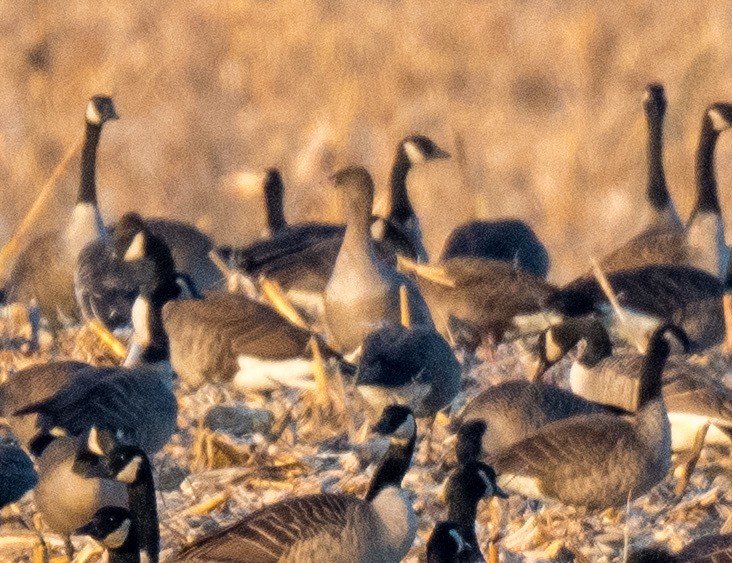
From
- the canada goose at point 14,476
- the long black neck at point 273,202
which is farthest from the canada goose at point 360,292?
the long black neck at point 273,202

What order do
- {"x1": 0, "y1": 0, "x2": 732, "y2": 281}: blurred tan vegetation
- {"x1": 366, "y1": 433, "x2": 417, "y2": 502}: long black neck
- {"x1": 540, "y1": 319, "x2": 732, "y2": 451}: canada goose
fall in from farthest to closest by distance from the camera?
1. {"x1": 0, "y1": 0, "x2": 732, "y2": 281}: blurred tan vegetation
2. {"x1": 540, "y1": 319, "x2": 732, "y2": 451}: canada goose
3. {"x1": 366, "y1": 433, "x2": 417, "y2": 502}: long black neck

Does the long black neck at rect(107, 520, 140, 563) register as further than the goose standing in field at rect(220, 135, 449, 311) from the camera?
No

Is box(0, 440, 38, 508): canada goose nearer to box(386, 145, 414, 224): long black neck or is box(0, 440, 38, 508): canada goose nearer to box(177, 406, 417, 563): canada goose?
box(177, 406, 417, 563): canada goose

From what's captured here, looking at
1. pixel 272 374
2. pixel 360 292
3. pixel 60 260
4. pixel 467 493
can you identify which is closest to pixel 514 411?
pixel 467 493

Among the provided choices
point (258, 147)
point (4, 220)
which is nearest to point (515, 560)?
point (4, 220)

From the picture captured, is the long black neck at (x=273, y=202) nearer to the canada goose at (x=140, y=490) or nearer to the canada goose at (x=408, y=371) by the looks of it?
the canada goose at (x=408, y=371)

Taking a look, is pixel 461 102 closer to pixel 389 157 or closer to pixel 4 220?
pixel 389 157

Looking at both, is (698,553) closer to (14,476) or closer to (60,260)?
(14,476)

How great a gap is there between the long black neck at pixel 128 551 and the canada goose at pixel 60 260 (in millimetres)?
6053

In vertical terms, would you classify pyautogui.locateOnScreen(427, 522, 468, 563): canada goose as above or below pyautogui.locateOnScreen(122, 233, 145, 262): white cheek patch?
above

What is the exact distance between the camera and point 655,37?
2244cm

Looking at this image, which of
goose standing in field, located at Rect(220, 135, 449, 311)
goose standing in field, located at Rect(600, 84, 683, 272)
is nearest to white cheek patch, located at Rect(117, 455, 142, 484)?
goose standing in field, located at Rect(220, 135, 449, 311)

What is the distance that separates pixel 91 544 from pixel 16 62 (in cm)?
1621

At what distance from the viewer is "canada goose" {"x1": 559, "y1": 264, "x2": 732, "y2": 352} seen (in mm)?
11461
